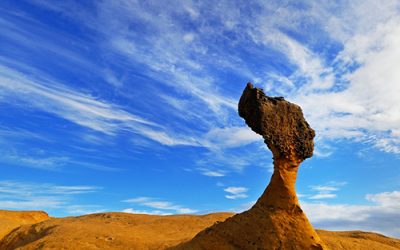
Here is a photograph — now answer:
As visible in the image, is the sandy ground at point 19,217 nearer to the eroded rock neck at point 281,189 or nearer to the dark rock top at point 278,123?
the eroded rock neck at point 281,189

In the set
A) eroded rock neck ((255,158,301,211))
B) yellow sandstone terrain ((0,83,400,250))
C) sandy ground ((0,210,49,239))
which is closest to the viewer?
yellow sandstone terrain ((0,83,400,250))

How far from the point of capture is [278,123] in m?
12.1

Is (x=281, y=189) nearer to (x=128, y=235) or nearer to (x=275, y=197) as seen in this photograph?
(x=275, y=197)

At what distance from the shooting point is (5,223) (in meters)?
30.6

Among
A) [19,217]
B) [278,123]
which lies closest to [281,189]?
[278,123]

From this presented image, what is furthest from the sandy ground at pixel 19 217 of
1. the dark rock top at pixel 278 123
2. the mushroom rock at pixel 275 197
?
the dark rock top at pixel 278 123

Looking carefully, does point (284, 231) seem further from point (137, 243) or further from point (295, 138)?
point (137, 243)

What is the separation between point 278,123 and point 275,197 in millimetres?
2347

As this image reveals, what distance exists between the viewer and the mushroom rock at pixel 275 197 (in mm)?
11688

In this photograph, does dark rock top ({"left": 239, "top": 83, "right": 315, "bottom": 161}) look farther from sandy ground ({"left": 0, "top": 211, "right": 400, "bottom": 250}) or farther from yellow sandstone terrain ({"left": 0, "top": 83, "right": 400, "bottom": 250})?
sandy ground ({"left": 0, "top": 211, "right": 400, "bottom": 250})

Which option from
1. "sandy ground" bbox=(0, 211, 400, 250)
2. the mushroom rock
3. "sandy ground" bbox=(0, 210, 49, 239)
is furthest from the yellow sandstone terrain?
"sandy ground" bbox=(0, 210, 49, 239)

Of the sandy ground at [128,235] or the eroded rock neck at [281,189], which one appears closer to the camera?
the eroded rock neck at [281,189]

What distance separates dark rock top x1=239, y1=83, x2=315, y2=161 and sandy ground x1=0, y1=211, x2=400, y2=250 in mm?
5022

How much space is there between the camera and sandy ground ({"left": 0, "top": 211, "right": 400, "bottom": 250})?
48.4 feet
